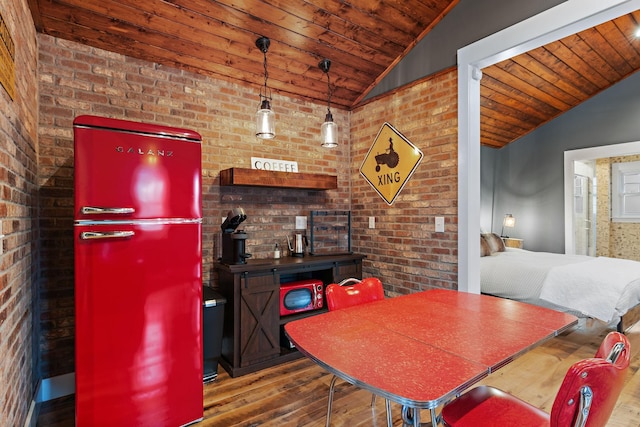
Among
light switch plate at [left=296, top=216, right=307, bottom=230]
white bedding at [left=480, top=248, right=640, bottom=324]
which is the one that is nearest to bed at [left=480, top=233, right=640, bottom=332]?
white bedding at [left=480, top=248, right=640, bottom=324]

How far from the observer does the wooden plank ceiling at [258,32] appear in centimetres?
231

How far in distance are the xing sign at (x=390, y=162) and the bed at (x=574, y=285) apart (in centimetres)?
183

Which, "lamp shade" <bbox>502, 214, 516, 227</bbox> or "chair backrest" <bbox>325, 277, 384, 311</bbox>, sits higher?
"lamp shade" <bbox>502, 214, 516, 227</bbox>

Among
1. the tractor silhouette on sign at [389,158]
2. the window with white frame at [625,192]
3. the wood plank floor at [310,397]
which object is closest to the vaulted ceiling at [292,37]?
the tractor silhouette on sign at [389,158]

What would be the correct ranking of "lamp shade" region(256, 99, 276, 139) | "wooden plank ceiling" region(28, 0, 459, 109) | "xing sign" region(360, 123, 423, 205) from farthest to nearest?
"xing sign" region(360, 123, 423, 205), "lamp shade" region(256, 99, 276, 139), "wooden plank ceiling" region(28, 0, 459, 109)

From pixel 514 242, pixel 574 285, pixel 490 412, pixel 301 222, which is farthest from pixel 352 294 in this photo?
pixel 514 242

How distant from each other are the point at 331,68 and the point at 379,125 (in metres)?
0.76

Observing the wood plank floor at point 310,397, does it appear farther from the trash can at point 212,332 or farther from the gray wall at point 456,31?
the gray wall at point 456,31

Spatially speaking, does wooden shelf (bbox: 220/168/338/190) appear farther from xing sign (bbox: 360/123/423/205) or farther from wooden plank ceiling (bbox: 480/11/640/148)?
wooden plank ceiling (bbox: 480/11/640/148)

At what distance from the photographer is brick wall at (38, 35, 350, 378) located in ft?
7.66

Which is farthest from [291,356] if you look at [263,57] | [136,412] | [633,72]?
[633,72]

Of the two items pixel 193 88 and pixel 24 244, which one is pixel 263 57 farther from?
pixel 24 244

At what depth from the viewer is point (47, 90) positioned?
2328 millimetres

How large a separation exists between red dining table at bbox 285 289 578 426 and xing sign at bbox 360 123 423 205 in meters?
1.62
